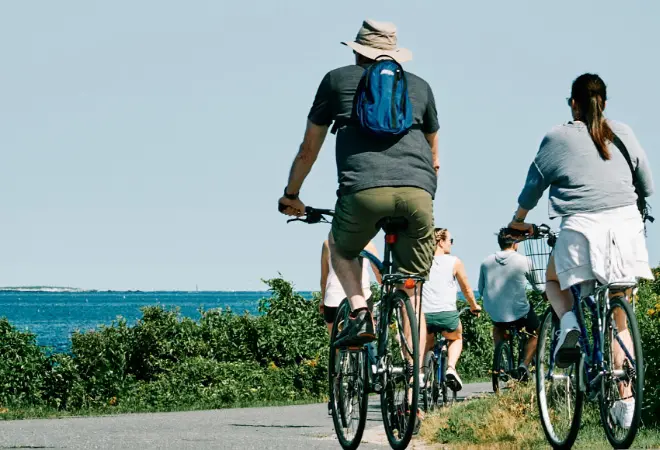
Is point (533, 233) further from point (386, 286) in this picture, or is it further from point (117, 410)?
point (117, 410)

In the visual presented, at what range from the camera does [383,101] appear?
261 inches

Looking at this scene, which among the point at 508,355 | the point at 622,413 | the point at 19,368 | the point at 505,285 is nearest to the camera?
the point at 622,413

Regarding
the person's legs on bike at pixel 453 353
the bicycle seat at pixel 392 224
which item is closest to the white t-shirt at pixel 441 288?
the person's legs on bike at pixel 453 353

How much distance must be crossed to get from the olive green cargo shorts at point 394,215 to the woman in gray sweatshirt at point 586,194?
780 mm

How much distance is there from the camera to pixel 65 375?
18875 millimetres

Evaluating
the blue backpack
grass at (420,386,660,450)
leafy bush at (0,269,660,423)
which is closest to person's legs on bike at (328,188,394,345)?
the blue backpack

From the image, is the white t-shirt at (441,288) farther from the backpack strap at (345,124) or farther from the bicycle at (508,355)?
the backpack strap at (345,124)

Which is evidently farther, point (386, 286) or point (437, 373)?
point (437, 373)

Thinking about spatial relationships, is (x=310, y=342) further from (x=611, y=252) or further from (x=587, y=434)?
(x=611, y=252)

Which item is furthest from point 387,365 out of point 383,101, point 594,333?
point 383,101

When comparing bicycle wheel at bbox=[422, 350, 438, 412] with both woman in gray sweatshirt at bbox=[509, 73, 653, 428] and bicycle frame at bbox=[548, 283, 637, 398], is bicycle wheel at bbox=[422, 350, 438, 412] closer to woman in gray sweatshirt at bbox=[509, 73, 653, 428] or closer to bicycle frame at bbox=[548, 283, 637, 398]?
woman in gray sweatshirt at bbox=[509, 73, 653, 428]

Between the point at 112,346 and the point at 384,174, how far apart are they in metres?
13.8

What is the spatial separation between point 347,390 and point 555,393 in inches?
50.3

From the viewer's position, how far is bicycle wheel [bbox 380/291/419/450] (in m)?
6.74
